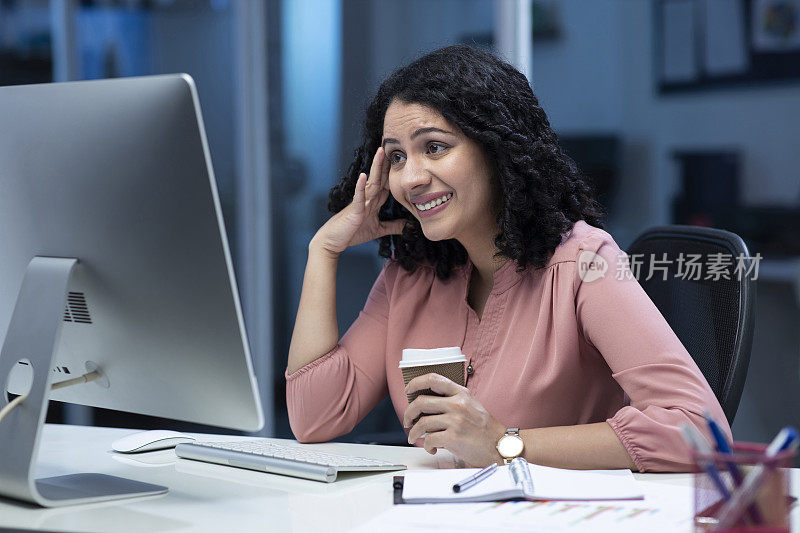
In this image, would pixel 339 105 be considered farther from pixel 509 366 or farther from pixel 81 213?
pixel 81 213

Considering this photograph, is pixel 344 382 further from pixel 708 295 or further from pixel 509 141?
pixel 708 295

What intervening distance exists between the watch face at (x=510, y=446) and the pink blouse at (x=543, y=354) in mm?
150

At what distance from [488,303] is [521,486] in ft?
A: 1.75

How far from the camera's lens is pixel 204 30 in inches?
145

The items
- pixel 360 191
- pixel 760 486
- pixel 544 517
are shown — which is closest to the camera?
pixel 760 486

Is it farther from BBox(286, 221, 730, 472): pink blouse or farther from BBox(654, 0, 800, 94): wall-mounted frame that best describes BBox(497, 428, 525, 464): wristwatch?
BBox(654, 0, 800, 94): wall-mounted frame

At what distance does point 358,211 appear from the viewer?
168cm

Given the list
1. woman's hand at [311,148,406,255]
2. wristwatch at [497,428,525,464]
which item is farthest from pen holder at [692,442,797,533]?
woman's hand at [311,148,406,255]

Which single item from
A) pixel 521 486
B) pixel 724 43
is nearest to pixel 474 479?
pixel 521 486

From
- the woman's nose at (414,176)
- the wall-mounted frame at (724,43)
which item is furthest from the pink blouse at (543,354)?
the wall-mounted frame at (724,43)

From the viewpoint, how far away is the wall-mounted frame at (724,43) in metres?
2.75

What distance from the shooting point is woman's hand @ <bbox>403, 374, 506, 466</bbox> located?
47.9 inches

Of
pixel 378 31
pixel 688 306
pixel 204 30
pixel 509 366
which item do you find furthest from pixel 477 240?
pixel 204 30

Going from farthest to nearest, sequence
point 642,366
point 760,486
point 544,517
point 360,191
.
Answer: point 360,191 → point 642,366 → point 544,517 → point 760,486
